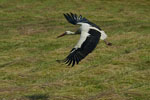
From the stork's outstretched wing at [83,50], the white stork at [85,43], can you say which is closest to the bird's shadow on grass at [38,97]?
the white stork at [85,43]

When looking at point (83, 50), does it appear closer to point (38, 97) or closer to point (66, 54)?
point (38, 97)

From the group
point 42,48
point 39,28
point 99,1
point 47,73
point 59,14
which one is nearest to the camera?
point 47,73

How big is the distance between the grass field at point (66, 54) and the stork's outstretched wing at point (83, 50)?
231cm

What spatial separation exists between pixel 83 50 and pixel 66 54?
10948 mm

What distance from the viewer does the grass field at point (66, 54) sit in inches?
666

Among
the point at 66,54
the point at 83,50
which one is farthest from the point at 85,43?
the point at 66,54

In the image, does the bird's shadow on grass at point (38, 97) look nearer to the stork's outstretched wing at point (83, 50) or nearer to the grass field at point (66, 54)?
the grass field at point (66, 54)

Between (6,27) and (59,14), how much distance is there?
748cm

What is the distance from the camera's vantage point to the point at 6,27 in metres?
34.3

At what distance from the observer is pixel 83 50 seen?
14.0 metres

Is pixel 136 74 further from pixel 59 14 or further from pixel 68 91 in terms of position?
pixel 59 14

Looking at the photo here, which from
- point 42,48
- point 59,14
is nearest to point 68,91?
point 42,48

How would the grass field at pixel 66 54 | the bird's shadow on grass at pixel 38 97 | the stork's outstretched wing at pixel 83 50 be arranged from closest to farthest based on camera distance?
1. the stork's outstretched wing at pixel 83 50
2. the bird's shadow on grass at pixel 38 97
3. the grass field at pixel 66 54

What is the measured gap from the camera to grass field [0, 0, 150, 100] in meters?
16.9
